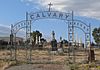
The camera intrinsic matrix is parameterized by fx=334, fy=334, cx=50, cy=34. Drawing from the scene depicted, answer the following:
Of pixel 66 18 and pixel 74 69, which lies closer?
pixel 74 69

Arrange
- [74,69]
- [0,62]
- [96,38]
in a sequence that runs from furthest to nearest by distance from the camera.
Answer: [96,38], [0,62], [74,69]

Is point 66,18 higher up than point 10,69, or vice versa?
point 66,18

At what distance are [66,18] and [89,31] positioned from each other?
2.22 meters

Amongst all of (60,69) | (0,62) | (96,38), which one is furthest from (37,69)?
(96,38)

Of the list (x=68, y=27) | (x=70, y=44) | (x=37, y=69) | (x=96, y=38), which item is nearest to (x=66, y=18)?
(x=68, y=27)

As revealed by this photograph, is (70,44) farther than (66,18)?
Yes

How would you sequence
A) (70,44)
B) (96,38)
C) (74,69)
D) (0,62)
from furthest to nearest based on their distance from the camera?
1. (96,38)
2. (70,44)
3. (0,62)
4. (74,69)

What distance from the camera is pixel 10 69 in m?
20.1

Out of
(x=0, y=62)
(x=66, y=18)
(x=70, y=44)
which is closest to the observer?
(x=0, y=62)

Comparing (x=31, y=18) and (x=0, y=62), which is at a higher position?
(x=31, y=18)

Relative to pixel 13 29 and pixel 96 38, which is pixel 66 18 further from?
pixel 96 38

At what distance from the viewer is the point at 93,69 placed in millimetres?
19438

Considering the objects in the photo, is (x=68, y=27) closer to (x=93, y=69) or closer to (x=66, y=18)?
(x=66, y=18)

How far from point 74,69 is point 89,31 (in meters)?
7.82
